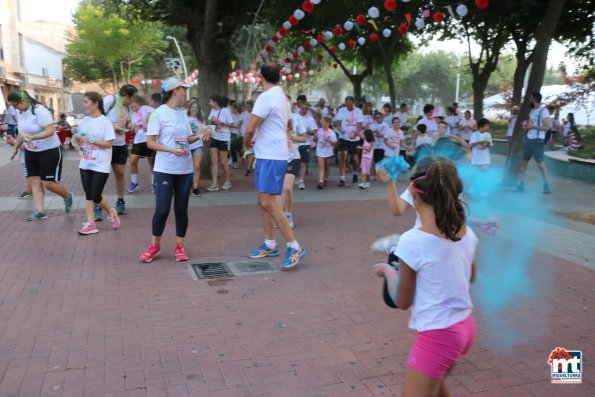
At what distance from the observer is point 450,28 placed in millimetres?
22109

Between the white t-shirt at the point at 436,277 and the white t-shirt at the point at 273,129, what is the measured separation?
10.3 ft

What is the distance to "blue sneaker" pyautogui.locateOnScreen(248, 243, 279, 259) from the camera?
5.81 metres

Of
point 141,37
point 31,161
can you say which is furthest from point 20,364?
point 141,37

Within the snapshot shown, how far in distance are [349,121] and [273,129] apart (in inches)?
276

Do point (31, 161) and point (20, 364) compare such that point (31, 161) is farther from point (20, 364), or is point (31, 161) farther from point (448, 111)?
point (448, 111)

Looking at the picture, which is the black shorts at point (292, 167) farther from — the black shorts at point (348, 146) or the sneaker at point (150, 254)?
the black shorts at point (348, 146)

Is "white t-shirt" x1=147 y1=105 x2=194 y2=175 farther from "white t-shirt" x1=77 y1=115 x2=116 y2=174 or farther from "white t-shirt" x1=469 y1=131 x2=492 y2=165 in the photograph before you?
"white t-shirt" x1=469 y1=131 x2=492 y2=165

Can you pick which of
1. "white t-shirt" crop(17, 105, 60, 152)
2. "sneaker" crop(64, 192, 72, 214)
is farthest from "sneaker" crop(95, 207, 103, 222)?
"white t-shirt" crop(17, 105, 60, 152)

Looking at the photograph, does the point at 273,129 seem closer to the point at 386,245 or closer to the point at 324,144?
the point at 386,245

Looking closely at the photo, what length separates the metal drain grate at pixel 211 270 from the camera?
5.16 m

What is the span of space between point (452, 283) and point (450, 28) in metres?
22.1

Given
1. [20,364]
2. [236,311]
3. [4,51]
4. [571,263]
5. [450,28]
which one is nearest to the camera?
[20,364]

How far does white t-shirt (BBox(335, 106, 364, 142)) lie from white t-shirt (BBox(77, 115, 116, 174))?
6581 millimetres

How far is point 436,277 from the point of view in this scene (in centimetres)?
221
